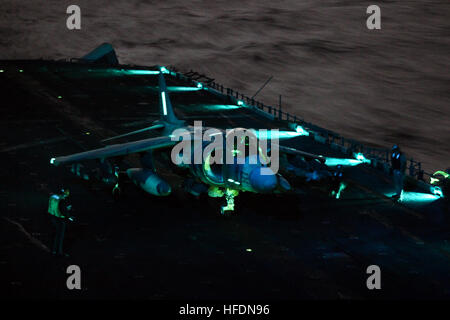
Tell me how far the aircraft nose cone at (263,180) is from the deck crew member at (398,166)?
7.48 metres

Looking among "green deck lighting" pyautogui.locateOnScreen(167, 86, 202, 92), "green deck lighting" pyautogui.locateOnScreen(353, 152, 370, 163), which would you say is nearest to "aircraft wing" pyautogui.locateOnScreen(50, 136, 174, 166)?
"green deck lighting" pyautogui.locateOnScreen(353, 152, 370, 163)

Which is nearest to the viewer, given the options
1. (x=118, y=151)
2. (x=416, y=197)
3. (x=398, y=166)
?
(x=118, y=151)

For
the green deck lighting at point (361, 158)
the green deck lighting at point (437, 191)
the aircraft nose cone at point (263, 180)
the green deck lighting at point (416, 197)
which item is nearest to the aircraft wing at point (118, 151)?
the aircraft nose cone at point (263, 180)

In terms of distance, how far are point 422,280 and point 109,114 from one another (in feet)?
102

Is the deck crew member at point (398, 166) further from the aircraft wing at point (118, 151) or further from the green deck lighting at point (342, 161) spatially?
the aircraft wing at point (118, 151)

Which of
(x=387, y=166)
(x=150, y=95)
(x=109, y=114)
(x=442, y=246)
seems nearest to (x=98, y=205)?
(x=442, y=246)

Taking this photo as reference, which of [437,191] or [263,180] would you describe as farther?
[437,191]

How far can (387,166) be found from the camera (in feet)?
109

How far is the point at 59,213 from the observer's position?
64.2 ft

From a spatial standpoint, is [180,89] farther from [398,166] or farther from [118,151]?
[398,166]

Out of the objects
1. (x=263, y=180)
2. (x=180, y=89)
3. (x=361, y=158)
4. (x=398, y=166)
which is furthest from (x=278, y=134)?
(x=263, y=180)

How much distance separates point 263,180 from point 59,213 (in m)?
7.16

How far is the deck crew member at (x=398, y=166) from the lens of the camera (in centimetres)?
2619
